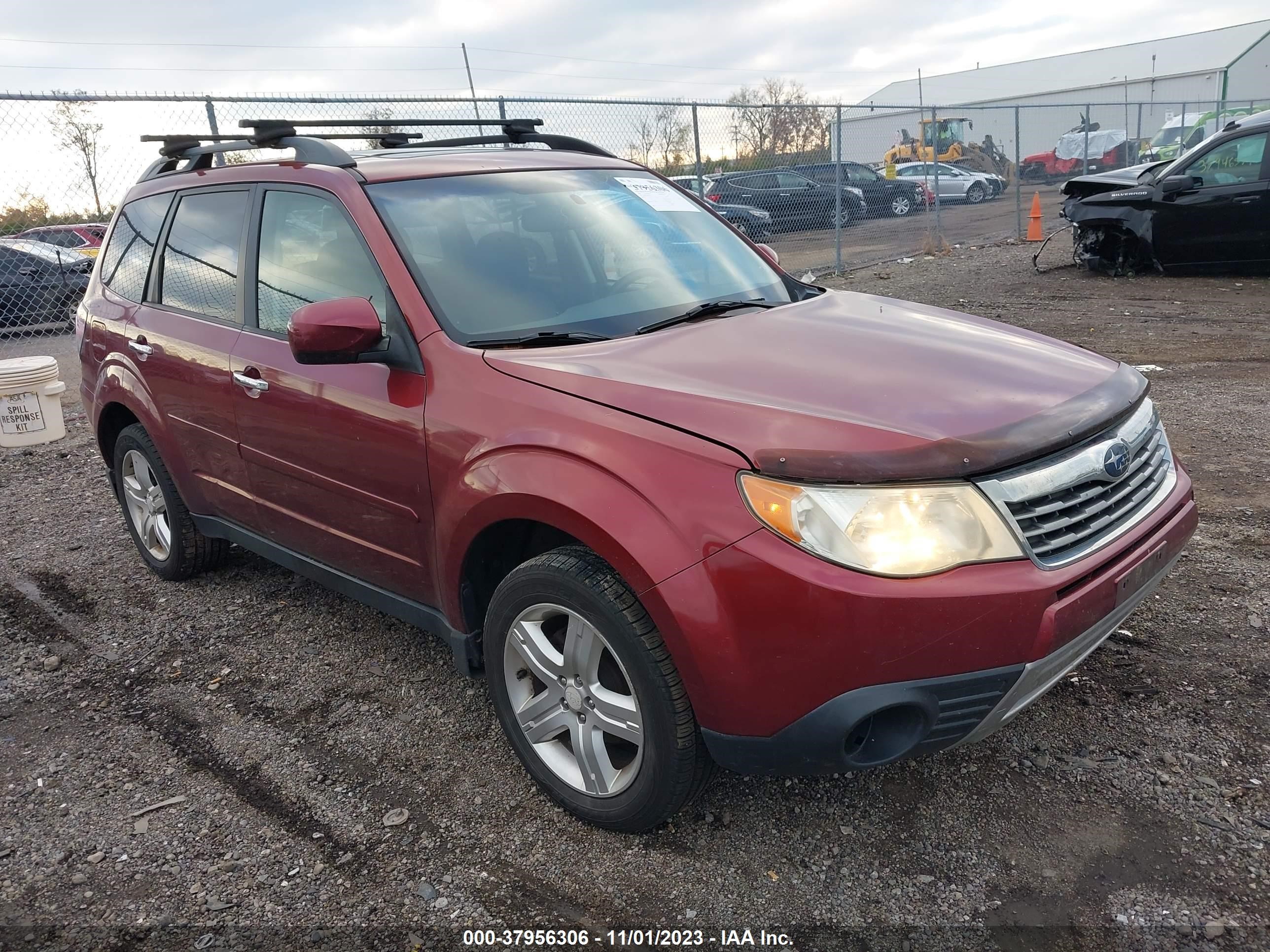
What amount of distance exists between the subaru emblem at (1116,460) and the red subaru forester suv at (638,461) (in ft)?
0.06

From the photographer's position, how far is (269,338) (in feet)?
11.2

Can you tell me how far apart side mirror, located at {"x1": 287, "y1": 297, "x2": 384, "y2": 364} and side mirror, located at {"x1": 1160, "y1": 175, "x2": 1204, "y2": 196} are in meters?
10.7

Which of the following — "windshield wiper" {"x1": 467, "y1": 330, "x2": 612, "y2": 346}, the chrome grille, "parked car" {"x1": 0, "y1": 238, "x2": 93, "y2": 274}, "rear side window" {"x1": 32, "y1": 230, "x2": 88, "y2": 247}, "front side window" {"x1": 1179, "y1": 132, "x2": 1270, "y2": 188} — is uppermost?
"rear side window" {"x1": 32, "y1": 230, "x2": 88, "y2": 247}

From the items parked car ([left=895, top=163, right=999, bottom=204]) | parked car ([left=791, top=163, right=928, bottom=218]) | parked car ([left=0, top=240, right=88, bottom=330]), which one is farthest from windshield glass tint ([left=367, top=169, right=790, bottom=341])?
parked car ([left=895, top=163, right=999, bottom=204])

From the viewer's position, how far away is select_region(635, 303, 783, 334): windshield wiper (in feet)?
9.74

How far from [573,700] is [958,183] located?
27.0 meters

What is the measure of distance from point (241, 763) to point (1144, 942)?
103 inches

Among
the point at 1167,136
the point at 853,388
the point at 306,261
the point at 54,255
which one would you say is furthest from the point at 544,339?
the point at 1167,136

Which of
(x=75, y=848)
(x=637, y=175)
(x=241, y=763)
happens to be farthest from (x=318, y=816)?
(x=637, y=175)

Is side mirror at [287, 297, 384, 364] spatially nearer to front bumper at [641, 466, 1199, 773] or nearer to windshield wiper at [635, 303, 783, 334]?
windshield wiper at [635, 303, 783, 334]

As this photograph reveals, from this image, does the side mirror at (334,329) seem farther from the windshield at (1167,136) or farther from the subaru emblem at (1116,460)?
the windshield at (1167,136)

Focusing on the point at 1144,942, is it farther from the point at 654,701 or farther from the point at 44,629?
the point at 44,629

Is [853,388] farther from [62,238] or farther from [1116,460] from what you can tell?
[62,238]

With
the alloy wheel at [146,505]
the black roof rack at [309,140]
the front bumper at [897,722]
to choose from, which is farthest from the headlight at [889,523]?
the alloy wheel at [146,505]
